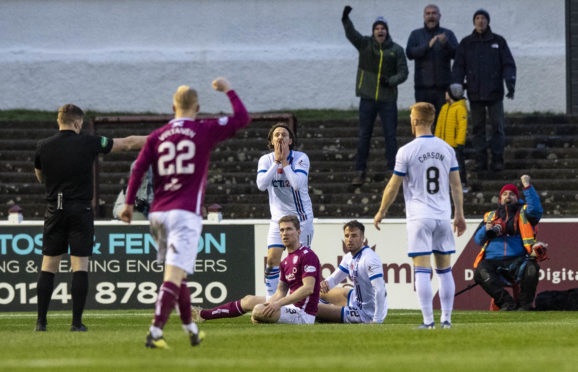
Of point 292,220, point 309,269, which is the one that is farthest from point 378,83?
point 309,269

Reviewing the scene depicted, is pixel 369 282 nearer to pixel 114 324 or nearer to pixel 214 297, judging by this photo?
pixel 114 324

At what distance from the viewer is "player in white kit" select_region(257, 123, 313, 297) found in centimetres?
1343

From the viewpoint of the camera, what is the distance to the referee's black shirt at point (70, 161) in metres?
11.9

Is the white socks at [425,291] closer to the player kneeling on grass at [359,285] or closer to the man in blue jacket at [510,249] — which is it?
the player kneeling on grass at [359,285]

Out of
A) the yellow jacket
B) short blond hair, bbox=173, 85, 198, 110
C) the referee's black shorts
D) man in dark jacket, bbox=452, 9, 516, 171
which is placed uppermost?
man in dark jacket, bbox=452, 9, 516, 171

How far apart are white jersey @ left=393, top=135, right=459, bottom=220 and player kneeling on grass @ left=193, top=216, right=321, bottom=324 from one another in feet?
5.81

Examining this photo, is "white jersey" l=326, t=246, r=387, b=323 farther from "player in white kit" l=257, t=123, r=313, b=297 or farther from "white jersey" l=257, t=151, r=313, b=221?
"white jersey" l=257, t=151, r=313, b=221

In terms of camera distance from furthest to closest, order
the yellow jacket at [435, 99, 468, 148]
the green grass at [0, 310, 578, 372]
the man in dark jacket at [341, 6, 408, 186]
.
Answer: the man in dark jacket at [341, 6, 408, 186] < the yellow jacket at [435, 99, 468, 148] < the green grass at [0, 310, 578, 372]

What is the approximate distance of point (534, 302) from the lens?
674 inches

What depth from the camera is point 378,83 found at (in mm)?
20031

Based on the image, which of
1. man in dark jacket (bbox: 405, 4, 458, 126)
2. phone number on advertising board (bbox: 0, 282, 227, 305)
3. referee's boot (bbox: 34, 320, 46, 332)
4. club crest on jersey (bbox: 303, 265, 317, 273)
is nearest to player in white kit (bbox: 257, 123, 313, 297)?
club crest on jersey (bbox: 303, 265, 317, 273)

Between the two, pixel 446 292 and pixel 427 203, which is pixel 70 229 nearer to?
pixel 427 203

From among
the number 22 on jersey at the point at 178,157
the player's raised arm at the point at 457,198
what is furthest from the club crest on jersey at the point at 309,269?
the number 22 on jersey at the point at 178,157

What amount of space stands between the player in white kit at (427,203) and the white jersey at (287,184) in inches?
83.8
